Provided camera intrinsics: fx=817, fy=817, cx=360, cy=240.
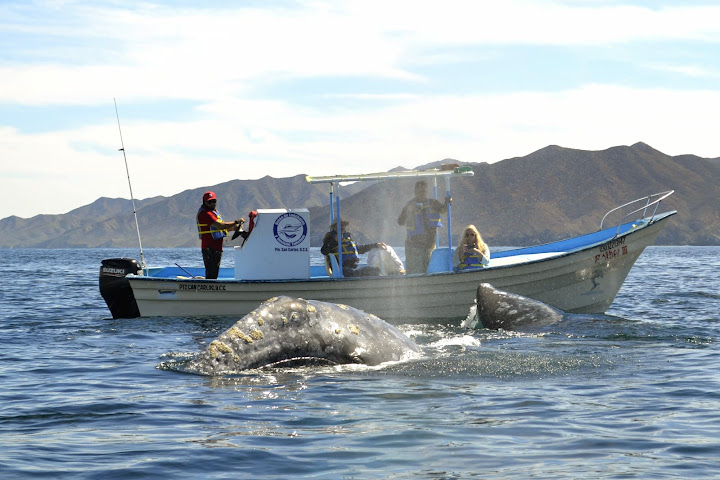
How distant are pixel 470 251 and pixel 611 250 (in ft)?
10.1

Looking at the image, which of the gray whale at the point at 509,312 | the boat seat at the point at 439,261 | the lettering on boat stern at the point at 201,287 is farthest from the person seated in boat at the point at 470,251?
the lettering on boat stern at the point at 201,287

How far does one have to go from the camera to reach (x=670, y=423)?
7.13 metres

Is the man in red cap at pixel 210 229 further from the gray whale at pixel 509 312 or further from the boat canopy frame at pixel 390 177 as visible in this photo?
the gray whale at pixel 509 312

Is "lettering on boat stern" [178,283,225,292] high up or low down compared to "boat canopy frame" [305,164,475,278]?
down

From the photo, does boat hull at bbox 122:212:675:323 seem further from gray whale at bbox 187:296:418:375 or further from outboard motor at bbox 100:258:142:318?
gray whale at bbox 187:296:418:375

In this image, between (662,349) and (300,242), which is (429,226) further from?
(662,349)

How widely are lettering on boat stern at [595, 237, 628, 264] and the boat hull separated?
21mm

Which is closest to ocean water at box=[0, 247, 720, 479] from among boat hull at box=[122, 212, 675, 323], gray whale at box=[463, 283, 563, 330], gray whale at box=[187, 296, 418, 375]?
gray whale at box=[187, 296, 418, 375]

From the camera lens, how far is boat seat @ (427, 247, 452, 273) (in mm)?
17141

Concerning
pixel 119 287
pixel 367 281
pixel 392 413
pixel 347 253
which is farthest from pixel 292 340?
pixel 119 287

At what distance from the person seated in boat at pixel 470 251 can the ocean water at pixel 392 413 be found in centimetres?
380

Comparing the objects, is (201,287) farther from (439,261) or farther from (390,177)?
(439,261)

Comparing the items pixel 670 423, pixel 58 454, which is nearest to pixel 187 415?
pixel 58 454

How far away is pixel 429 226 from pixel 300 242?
8.87 ft
